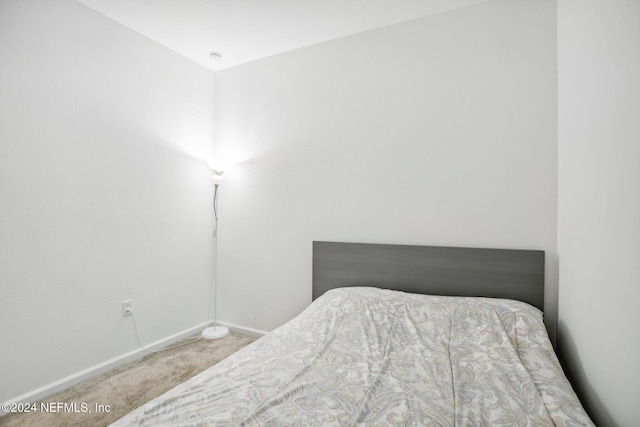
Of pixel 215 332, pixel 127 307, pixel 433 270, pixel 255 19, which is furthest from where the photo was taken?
pixel 215 332

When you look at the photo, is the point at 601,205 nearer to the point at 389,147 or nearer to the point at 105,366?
the point at 389,147

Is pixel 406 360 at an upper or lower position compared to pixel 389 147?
lower

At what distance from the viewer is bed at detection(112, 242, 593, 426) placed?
102cm

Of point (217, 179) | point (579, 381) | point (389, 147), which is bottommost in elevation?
point (579, 381)

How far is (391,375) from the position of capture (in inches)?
50.5

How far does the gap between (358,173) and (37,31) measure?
2179mm

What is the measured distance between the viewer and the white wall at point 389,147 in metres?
A: 1.93

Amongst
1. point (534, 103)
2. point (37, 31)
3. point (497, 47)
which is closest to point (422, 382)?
point (534, 103)

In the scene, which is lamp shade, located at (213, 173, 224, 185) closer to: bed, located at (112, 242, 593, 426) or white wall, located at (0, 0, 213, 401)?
white wall, located at (0, 0, 213, 401)

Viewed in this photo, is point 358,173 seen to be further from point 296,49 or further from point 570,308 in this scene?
point 570,308

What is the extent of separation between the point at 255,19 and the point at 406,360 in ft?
7.73

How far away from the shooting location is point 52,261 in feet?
6.35

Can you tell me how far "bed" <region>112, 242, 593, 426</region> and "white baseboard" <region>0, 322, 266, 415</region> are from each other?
51.3 inches

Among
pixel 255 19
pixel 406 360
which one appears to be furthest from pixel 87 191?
pixel 406 360
